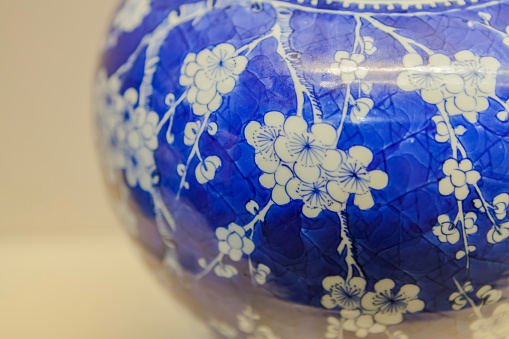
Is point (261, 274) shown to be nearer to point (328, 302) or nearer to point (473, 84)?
point (328, 302)

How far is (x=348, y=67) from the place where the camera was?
19.1 inches

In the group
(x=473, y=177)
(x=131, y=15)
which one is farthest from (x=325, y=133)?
(x=131, y=15)

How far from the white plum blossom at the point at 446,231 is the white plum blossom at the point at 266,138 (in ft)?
0.44

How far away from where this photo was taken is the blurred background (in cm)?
90

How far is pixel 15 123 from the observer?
1.11 metres

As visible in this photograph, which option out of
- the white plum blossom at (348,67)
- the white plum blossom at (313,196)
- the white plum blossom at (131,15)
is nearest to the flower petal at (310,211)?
the white plum blossom at (313,196)

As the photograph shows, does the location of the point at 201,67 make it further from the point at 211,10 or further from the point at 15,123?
the point at 15,123

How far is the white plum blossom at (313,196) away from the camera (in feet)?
1.61

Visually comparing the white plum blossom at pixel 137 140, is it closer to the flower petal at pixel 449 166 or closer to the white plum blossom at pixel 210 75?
the white plum blossom at pixel 210 75

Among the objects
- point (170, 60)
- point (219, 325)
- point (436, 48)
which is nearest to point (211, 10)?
point (170, 60)

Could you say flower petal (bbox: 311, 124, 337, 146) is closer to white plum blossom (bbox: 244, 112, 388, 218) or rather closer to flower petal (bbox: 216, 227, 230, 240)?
white plum blossom (bbox: 244, 112, 388, 218)

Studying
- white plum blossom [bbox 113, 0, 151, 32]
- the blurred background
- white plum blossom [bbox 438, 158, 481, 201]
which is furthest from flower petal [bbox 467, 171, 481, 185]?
the blurred background

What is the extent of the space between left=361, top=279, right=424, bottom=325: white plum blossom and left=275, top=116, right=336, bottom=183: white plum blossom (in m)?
0.11

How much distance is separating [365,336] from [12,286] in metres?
0.60
